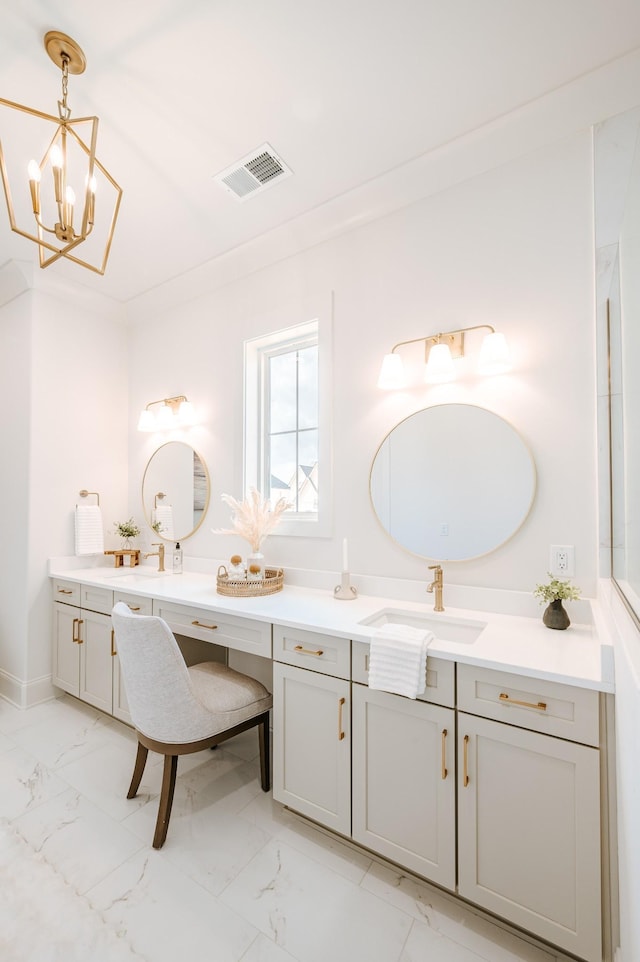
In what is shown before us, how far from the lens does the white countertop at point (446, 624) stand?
124 cm

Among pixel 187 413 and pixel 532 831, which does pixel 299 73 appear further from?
pixel 532 831

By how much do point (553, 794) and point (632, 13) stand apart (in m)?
2.35

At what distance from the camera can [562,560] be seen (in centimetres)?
169

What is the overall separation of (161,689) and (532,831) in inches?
50.0

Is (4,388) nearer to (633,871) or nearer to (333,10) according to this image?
(333,10)

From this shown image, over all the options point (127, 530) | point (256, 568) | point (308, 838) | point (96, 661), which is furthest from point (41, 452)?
point (308, 838)

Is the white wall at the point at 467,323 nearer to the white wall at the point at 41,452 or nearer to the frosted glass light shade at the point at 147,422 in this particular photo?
the frosted glass light shade at the point at 147,422

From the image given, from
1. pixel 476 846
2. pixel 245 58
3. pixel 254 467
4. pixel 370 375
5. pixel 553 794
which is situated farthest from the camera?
pixel 254 467

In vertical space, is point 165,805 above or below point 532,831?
below

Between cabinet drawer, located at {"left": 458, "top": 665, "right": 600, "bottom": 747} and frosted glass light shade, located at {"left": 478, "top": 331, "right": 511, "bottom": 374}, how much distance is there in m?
1.18

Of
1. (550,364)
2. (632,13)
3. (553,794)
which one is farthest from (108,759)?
(632,13)

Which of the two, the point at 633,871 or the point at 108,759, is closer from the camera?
the point at 633,871

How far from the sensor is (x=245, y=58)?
4.94 ft

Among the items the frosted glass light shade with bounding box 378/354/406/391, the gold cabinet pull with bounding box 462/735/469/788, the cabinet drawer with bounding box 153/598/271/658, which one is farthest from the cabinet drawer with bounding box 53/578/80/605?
the gold cabinet pull with bounding box 462/735/469/788
